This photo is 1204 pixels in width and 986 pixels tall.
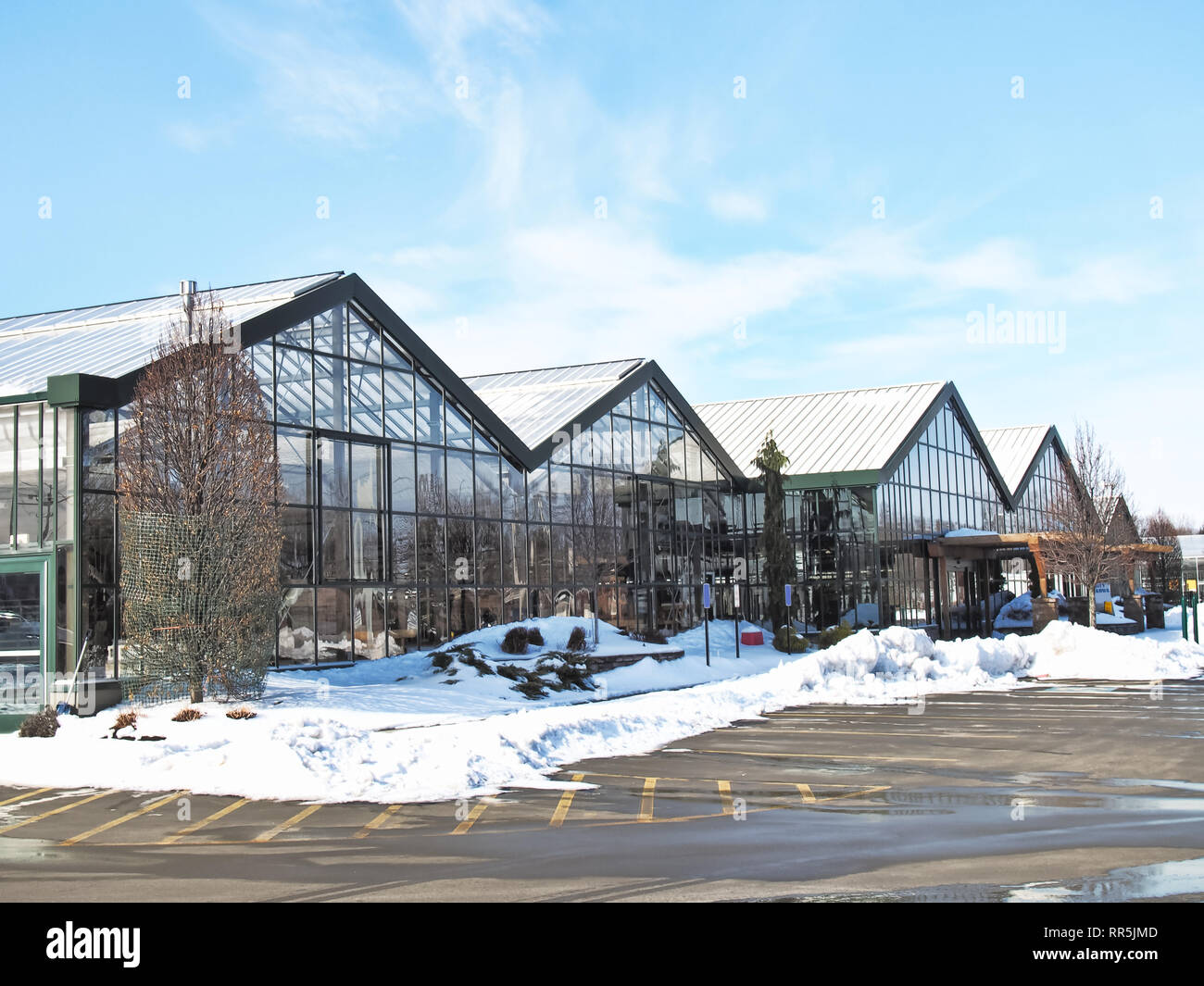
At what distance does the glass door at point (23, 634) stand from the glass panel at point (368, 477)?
6.94m

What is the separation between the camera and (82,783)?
13844 mm

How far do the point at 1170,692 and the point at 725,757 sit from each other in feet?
39.5

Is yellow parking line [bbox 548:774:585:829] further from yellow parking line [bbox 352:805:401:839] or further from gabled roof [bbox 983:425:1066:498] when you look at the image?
gabled roof [bbox 983:425:1066:498]

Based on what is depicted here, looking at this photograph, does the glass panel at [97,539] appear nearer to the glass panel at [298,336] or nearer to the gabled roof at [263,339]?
the gabled roof at [263,339]

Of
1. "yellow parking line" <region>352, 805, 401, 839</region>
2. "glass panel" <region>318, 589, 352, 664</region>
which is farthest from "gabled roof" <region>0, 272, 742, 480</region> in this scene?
"yellow parking line" <region>352, 805, 401, 839</region>

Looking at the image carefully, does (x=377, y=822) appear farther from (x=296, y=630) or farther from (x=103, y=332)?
(x=103, y=332)

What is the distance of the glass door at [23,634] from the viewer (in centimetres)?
1859

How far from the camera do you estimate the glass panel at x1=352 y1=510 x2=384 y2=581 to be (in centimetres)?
2441

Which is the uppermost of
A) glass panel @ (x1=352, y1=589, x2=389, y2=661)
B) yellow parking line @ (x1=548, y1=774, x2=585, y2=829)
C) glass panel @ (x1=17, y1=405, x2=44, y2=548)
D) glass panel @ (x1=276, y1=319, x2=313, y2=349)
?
glass panel @ (x1=276, y1=319, x2=313, y2=349)

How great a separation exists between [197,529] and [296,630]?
4700 mm

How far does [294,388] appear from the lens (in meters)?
23.5

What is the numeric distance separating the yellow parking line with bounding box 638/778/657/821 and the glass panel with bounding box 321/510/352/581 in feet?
39.6

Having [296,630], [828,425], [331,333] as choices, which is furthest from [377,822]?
[828,425]
